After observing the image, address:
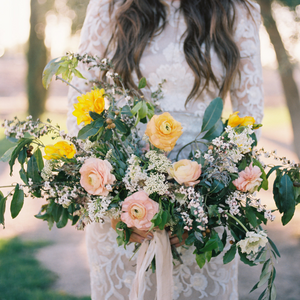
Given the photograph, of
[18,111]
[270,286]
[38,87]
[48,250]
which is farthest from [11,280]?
[18,111]

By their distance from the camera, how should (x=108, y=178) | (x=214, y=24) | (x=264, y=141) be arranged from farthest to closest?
(x=264, y=141), (x=214, y=24), (x=108, y=178)

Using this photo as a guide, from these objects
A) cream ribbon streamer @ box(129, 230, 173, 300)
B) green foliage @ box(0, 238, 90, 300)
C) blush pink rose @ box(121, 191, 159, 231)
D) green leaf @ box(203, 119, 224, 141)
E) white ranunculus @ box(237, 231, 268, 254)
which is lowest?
green foliage @ box(0, 238, 90, 300)

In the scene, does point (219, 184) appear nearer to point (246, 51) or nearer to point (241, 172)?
point (241, 172)

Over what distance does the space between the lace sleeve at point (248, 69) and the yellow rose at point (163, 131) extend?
741 mm

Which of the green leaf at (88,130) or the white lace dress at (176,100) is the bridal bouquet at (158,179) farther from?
the white lace dress at (176,100)

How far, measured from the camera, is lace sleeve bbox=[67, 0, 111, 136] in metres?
1.63

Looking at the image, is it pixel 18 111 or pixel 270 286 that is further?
pixel 18 111

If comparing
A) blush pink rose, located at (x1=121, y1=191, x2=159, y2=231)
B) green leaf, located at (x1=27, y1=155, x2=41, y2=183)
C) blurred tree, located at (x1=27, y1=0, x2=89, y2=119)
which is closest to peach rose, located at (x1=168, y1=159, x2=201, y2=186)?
blush pink rose, located at (x1=121, y1=191, x2=159, y2=231)

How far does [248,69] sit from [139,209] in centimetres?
101

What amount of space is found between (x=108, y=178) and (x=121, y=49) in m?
0.84

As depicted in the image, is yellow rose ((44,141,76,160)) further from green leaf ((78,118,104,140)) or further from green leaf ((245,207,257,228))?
green leaf ((245,207,257,228))

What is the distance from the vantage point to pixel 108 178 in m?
1.00

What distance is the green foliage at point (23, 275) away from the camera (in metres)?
3.09

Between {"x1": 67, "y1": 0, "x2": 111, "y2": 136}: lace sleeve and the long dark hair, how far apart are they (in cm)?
4
